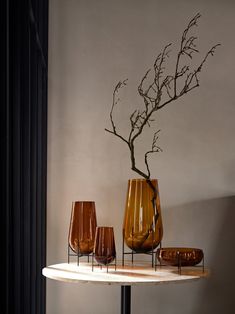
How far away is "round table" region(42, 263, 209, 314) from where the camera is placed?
2385 millimetres

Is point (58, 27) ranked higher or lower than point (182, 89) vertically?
higher

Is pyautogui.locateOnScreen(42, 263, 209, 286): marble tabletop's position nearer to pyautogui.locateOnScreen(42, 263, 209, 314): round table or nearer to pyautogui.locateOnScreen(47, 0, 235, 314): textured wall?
pyautogui.locateOnScreen(42, 263, 209, 314): round table

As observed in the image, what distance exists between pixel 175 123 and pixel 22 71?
1.43m

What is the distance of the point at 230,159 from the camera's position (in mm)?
3379

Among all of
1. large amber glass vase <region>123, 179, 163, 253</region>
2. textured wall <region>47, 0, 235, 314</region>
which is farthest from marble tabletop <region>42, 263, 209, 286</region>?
textured wall <region>47, 0, 235, 314</region>

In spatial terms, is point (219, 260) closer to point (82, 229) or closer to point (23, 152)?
point (82, 229)

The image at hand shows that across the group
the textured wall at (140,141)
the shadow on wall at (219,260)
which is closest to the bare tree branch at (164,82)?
the textured wall at (140,141)

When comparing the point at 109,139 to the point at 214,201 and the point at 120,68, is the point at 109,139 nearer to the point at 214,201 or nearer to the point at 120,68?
the point at 120,68

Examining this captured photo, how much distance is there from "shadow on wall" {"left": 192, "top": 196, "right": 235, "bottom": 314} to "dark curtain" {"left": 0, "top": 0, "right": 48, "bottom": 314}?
2.98ft

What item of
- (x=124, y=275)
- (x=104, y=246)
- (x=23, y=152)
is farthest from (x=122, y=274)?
(x=23, y=152)

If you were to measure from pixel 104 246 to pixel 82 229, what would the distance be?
26 cm

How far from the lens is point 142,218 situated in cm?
278

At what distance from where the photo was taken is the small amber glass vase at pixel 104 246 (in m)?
2.58

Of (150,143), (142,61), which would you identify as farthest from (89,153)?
(142,61)
